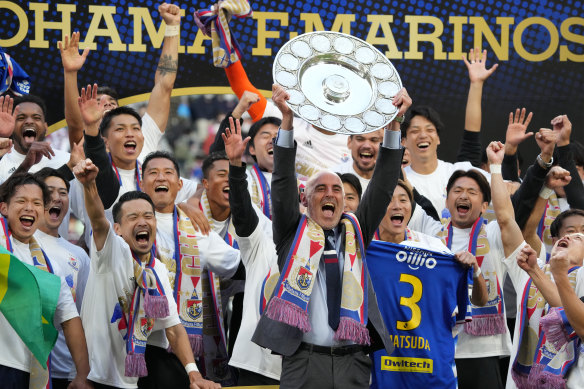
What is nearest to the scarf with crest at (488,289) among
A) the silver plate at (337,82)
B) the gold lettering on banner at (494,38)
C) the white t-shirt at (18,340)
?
the silver plate at (337,82)

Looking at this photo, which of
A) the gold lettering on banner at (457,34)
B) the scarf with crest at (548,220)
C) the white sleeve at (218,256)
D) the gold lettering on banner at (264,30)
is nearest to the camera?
the white sleeve at (218,256)

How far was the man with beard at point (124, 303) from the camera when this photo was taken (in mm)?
5332

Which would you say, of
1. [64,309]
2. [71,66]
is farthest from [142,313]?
[71,66]

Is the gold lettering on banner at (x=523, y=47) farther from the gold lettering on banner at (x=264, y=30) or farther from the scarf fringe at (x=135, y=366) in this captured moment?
the scarf fringe at (x=135, y=366)

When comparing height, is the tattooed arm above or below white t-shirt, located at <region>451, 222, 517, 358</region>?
above

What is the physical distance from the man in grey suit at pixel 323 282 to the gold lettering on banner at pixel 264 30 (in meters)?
2.70

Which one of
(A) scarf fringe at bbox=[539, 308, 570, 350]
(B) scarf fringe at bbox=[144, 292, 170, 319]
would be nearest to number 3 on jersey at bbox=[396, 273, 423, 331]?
(A) scarf fringe at bbox=[539, 308, 570, 350]

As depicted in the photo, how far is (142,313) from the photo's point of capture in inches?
213

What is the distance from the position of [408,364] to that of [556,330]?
812 millimetres

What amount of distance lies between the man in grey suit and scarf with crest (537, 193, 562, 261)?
1.99 meters

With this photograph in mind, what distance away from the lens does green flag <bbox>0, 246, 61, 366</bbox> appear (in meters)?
5.12

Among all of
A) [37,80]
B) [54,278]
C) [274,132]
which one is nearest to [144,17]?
[37,80]

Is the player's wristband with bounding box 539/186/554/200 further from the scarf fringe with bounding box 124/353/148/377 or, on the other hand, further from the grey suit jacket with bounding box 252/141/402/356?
the scarf fringe with bounding box 124/353/148/377

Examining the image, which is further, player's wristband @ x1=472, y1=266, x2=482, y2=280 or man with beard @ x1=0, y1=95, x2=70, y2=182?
man with beard @ x1=0, y1=95, x2=70, y2=182
